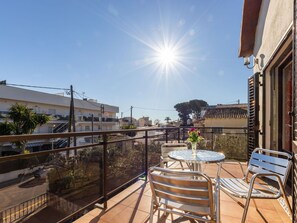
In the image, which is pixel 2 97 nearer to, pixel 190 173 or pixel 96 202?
pixel 96 202

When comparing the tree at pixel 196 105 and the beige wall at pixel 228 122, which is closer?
the beige wall at pixel 228 122

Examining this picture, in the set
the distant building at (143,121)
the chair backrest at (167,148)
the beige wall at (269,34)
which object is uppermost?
the beige wall at (269,34)

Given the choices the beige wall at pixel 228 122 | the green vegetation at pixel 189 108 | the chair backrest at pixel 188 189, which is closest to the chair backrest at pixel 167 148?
the chair backrest at pixel 188 189

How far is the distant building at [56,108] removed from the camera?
1656cm

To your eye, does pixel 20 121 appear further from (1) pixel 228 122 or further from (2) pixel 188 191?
(1) pixel 228 122

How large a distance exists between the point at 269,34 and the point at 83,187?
4263mm

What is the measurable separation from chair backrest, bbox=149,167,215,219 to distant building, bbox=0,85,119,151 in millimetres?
18978

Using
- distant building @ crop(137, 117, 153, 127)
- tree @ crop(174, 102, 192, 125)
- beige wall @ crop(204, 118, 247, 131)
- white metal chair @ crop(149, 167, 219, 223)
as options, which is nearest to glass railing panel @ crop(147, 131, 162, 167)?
white metal chair @ crop(149, 167, 219, 223)

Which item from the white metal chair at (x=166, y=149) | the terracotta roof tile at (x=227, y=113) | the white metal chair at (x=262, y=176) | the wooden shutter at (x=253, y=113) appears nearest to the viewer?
the white metal chair at (x=262, y=176)

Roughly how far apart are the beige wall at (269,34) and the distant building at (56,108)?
18.8m

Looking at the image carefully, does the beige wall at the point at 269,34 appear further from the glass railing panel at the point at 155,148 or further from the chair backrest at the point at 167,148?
the glass railing panel at the point at 155,148

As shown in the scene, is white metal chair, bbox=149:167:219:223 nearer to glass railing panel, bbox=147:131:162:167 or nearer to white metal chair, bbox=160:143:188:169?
white metal chair, bbox=160:143:188:169

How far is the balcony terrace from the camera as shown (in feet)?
6.49

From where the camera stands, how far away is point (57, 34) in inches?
360
